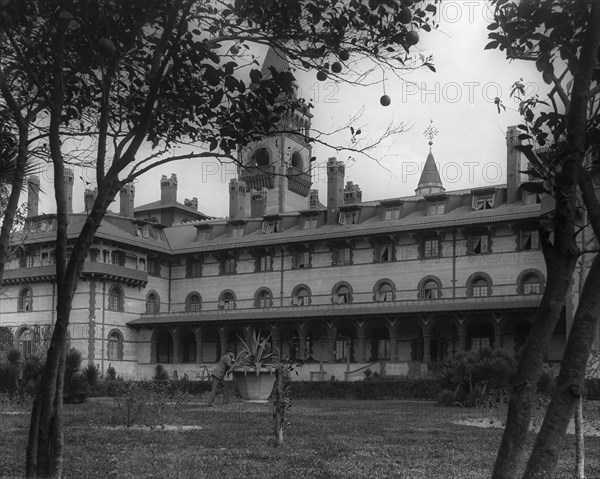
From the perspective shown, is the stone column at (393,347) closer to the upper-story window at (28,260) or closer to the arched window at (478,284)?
the arched window at (478,284)

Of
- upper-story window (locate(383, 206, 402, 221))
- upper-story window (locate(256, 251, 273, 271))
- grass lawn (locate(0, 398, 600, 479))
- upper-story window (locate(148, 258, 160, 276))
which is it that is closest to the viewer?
grass lawn (locate(0, 398, 600, 479))

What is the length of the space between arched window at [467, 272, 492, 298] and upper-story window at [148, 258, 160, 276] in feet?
71.8

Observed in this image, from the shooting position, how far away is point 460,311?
42969mm

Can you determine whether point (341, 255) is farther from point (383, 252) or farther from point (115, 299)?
point (115, 299)

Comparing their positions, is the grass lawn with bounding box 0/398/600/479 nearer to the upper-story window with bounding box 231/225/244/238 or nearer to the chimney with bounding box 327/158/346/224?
the chimney with bounding box 327/158/346/224

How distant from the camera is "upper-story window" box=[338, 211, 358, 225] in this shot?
5181 cm

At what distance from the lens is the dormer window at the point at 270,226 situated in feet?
180

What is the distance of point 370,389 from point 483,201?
1544 centimetres

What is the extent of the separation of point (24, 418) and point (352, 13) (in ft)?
46.1

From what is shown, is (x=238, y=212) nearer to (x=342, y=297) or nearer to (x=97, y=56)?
(x=342, y=297)

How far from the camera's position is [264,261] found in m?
54.1

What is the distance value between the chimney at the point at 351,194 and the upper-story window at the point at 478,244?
10276 millimetres

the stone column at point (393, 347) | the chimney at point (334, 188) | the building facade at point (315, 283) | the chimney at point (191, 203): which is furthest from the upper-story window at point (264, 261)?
the chimney at point (191, 203)

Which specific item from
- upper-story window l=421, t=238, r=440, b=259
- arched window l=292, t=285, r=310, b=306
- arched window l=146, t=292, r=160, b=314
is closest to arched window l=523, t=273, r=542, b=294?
upper-story window l=421, t=238, r=440, b=259
